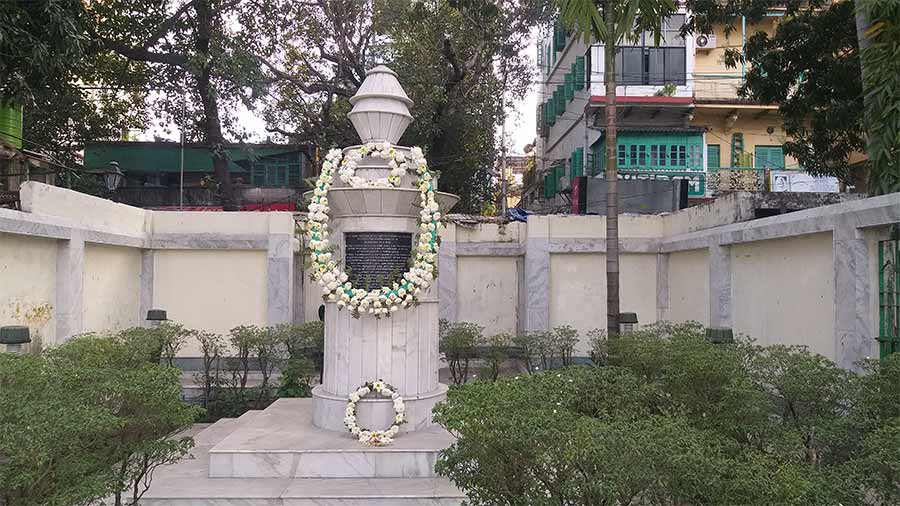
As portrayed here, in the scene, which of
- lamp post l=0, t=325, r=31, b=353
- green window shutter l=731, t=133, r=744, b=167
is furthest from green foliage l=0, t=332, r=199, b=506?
green window shutter l=731, t=133, r=744, b=167

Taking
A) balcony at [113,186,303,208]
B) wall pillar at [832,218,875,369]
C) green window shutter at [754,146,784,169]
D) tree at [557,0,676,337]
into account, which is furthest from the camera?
balcony at [113,186,303,208]

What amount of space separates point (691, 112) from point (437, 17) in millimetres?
7802

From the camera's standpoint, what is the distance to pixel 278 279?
498 inches

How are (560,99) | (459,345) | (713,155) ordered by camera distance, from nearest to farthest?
(459,345)
(713,155)
(560,99)

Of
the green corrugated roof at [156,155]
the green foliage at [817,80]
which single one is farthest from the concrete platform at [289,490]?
the green corrugated roof at [156,155]

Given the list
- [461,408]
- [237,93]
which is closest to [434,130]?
[237,93]

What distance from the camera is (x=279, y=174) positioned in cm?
2192

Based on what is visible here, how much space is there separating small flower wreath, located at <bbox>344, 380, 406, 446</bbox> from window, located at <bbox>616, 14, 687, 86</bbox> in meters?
14.2

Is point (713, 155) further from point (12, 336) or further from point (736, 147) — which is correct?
point (12, 336)

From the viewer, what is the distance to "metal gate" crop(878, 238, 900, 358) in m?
6.31

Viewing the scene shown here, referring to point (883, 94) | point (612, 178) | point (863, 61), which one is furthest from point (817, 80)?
point (612, 178)

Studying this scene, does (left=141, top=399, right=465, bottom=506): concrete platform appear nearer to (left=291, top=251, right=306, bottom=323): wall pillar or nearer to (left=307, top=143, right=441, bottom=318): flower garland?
(left=307, top=143, right=441, bottom=318): flower garland

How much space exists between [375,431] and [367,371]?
2.08 feet

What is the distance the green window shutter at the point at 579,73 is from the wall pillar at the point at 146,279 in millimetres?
13089
